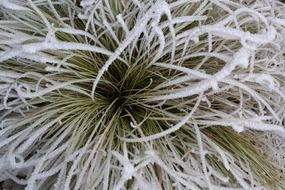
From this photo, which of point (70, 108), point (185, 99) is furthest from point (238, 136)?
point (70, 108)

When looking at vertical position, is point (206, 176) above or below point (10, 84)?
below

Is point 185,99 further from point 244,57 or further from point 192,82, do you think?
point 244,57

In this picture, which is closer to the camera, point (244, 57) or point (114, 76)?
point (244, 57)

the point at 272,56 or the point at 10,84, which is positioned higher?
the point at 10,84

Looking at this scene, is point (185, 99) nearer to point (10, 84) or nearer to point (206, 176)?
point (206, 176)

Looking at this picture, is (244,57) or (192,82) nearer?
(244,57)

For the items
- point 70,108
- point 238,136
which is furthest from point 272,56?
point 70,108
